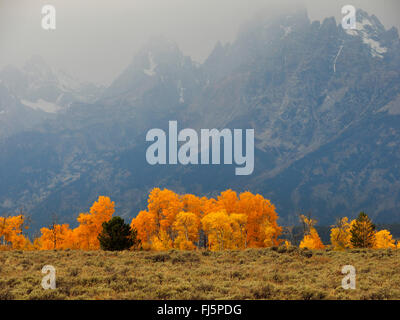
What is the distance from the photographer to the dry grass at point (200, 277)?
18609 millimetres

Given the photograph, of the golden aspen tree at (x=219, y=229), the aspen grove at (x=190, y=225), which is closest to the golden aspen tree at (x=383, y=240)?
the aspen grove at (x=190, y=225)

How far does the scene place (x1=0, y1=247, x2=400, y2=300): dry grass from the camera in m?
18.6

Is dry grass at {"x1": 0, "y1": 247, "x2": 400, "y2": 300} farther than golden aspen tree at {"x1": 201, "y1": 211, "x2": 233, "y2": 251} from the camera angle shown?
No

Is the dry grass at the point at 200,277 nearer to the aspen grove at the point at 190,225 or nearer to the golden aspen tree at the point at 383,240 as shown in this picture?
the aspen grove at the point at 190,225

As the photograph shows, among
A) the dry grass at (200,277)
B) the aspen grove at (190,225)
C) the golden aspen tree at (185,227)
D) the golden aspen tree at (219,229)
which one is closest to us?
the dry grass at (200,277)

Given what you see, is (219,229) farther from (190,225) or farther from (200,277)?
(200,277)

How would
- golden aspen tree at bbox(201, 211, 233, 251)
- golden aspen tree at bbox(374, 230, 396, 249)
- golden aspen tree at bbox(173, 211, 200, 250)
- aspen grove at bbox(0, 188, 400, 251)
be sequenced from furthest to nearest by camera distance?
golden aspen tree at bbox(374, 230, 396, 249) → golden aspen tree at bbox(173, 211, 200, 250) → aspen grove at bbox(0, 188, 400, 251) → golden aspen tree at bbox(201, 211, 233, 251)

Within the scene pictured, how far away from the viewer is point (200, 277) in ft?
78.1

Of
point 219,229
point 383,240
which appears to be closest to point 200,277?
point 219,229

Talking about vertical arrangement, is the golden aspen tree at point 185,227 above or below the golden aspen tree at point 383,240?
above

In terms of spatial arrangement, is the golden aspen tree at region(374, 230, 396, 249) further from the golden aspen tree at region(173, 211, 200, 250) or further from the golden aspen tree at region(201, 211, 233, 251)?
the golden aspen tree at region(173, 211, 200, 250)

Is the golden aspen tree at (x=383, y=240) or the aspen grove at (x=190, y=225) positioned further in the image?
the golden aspen tree at (x=383, y=240)

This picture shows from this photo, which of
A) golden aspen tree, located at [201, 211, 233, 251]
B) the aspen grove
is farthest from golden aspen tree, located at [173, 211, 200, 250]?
golden aspen tree, located at [201, 211, 233, 251]
